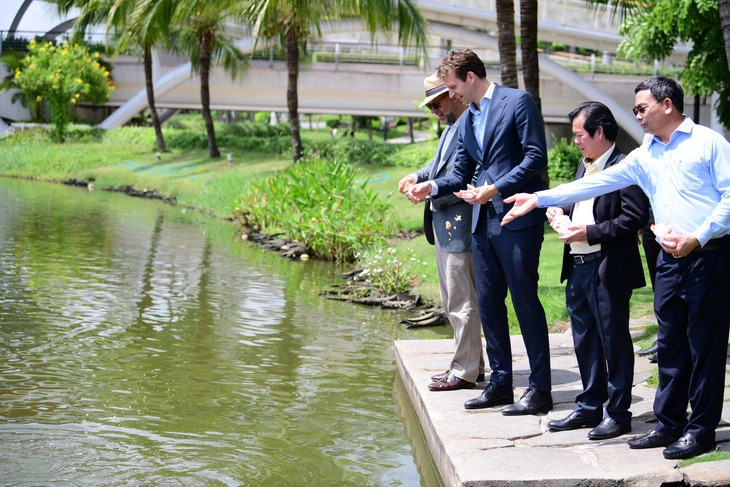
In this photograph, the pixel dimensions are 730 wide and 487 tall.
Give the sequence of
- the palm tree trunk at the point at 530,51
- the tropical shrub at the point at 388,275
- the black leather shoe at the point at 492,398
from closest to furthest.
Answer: the black leather shoe at the point at 492,398
the tropical shrub at the point at 388,275
the palm tree trunk at the point at 530,51

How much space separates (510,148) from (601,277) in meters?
1.07

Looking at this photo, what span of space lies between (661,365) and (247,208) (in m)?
15.1

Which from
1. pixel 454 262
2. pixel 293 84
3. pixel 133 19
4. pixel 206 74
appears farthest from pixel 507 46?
pixel 206 74

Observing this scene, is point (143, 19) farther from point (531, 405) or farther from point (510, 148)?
point (531, 405)

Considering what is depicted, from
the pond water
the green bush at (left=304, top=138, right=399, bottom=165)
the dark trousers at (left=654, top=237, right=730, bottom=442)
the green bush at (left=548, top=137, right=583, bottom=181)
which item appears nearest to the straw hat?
the dark trousers at (left=654, top=237, right=730, bottom=442)

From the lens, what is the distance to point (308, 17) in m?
19.2

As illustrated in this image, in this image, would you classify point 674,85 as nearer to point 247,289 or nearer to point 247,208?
point 247,289

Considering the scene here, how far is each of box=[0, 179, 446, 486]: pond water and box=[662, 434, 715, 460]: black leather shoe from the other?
4.51 ft

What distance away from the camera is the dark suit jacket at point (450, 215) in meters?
6.45

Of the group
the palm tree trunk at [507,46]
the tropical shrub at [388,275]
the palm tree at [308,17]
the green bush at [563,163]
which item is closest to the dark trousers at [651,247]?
the tropical shrub at [388,275]

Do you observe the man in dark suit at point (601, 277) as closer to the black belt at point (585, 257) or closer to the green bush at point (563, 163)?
the black belt at point (585, 257)

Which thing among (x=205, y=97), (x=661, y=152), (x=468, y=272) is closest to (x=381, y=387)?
(x=468, y=272)

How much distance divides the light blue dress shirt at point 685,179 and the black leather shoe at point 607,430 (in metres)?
1.15

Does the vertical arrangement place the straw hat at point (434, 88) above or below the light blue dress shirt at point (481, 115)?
above
